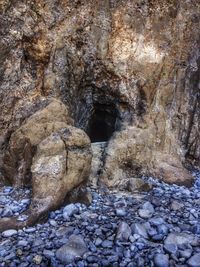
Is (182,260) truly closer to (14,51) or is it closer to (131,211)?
(131,211)

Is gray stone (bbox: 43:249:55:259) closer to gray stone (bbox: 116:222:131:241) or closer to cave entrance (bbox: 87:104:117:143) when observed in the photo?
gray stone (bbox: 116:222:131:241)

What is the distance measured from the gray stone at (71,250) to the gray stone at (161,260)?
1145 millimetres

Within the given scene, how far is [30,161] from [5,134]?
1038 mm

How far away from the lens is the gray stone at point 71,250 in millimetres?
4949

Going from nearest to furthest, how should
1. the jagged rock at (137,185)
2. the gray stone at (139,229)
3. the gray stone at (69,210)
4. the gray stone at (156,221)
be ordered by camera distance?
the gray stone at (139,229) → the gray stone at (156,221) → the gray stone at (69,210) → the jagged rock at (137,185)

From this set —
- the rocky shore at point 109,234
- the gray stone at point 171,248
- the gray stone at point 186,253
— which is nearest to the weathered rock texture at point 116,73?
the rocky shore at point 109,234

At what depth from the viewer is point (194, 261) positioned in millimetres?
4941

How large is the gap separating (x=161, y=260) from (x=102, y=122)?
5.24 m

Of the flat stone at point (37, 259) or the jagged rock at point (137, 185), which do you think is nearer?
the flat stone at point (37, 259)

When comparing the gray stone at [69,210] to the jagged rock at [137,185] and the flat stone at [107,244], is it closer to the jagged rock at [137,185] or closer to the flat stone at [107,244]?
the flat stone at [107,244]

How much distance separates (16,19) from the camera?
7.26 meters

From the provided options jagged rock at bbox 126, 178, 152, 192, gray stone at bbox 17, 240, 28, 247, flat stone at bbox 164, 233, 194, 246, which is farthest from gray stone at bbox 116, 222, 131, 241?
jagged rock at bbox 126, 178, 152, 192

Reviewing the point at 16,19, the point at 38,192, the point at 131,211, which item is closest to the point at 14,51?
the point at 16,19

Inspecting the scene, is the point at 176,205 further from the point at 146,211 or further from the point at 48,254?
the point at 48,254
